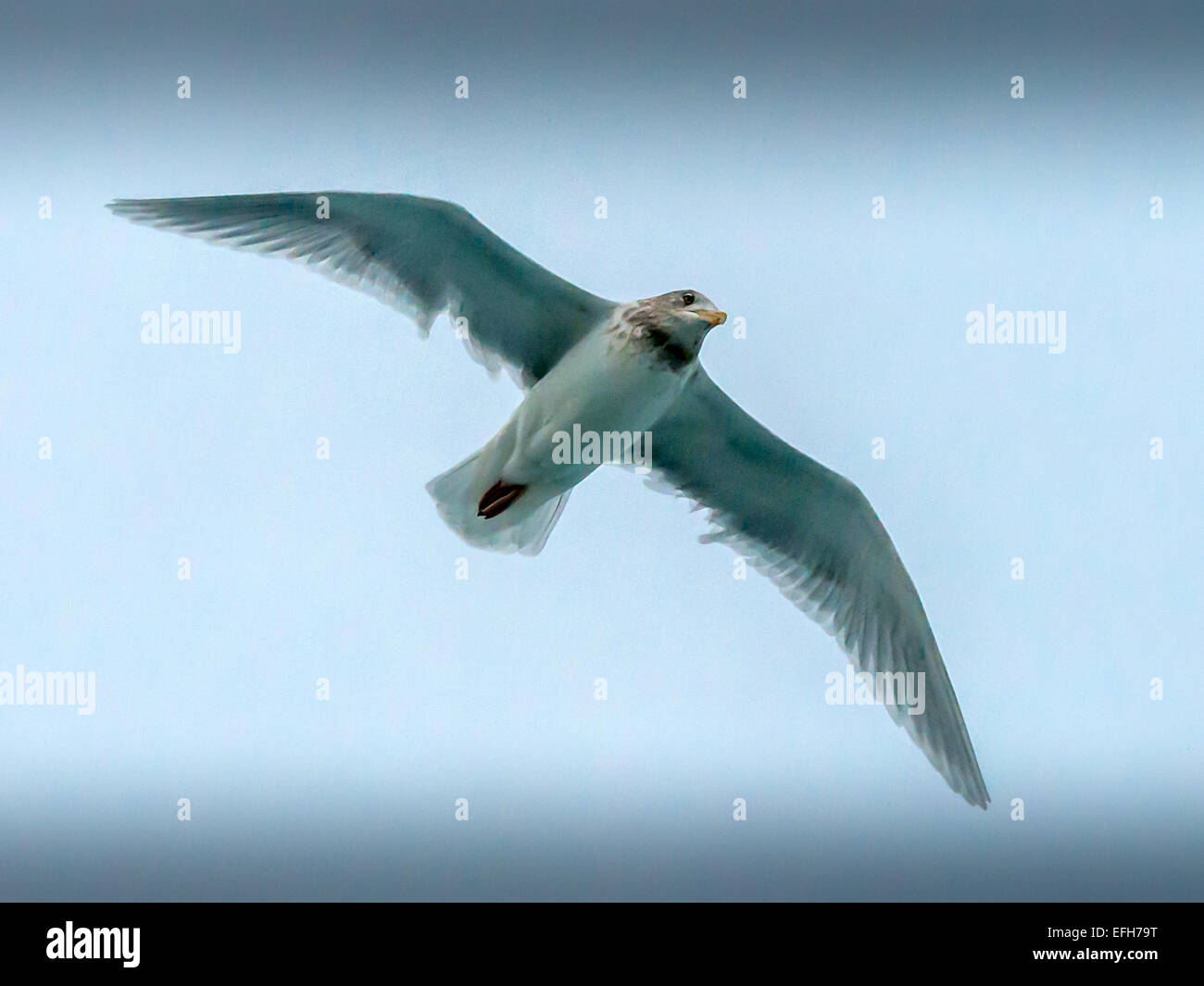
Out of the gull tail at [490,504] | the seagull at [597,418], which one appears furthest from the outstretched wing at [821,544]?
the gull tail at [490,504]

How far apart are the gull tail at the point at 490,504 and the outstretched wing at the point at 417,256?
280 millimetres

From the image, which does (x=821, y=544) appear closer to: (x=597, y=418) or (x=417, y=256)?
(x=597, y=418)

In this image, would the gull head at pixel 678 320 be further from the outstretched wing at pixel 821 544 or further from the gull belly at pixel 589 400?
the outstretched wing at pixel 821 544

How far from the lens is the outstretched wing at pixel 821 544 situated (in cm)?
337

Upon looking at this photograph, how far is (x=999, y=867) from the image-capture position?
11.6ft

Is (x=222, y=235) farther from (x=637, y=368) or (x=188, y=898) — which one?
(x=188, y=898)

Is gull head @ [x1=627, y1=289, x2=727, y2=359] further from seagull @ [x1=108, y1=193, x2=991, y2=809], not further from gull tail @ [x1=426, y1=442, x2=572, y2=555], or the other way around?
gull tail @ [x1=426, y1=442, x2=572, y2=555]

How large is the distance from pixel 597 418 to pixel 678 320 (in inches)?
12.0

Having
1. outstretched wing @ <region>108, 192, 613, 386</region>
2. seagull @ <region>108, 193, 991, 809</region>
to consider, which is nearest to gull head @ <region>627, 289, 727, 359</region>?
seagull @ <region>108, 193, 991, 809</region>

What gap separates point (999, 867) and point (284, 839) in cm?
190

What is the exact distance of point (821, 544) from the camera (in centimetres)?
353
